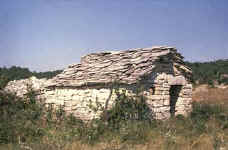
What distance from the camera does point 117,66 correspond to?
9.27 metres

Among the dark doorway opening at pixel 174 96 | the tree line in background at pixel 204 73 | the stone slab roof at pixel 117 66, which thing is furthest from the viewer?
the tree line in background at pixel 204 73

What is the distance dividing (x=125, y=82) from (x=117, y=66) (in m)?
1.10

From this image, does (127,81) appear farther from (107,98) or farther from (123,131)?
(123,131)

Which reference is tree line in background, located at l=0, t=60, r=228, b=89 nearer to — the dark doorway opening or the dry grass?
the dry grass

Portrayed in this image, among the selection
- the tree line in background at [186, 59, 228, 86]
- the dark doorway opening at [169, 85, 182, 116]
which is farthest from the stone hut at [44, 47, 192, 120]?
the tree line in background at [186, 59, 228, 86]

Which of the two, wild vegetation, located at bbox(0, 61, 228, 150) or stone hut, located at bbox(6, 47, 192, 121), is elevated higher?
stone hut, located at bbox(6, 47, 192, 121)

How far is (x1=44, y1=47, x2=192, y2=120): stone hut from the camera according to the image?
28.1 feet

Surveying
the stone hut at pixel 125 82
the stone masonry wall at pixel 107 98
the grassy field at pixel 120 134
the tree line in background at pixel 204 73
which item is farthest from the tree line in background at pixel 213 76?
the grassy field at pixel 120 134

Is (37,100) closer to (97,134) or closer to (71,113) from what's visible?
(71,113)

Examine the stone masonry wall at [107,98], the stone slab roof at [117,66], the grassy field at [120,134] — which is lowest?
the grassy field at [120,134]

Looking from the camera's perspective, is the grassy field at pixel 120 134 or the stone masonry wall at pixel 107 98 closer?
the grassy field at pixel 120 134

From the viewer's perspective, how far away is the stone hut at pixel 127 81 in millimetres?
8555

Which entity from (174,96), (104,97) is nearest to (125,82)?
(104,97)

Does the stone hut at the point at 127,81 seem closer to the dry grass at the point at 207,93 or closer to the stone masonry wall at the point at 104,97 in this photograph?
the stone masonry wall at the point at 104,97
